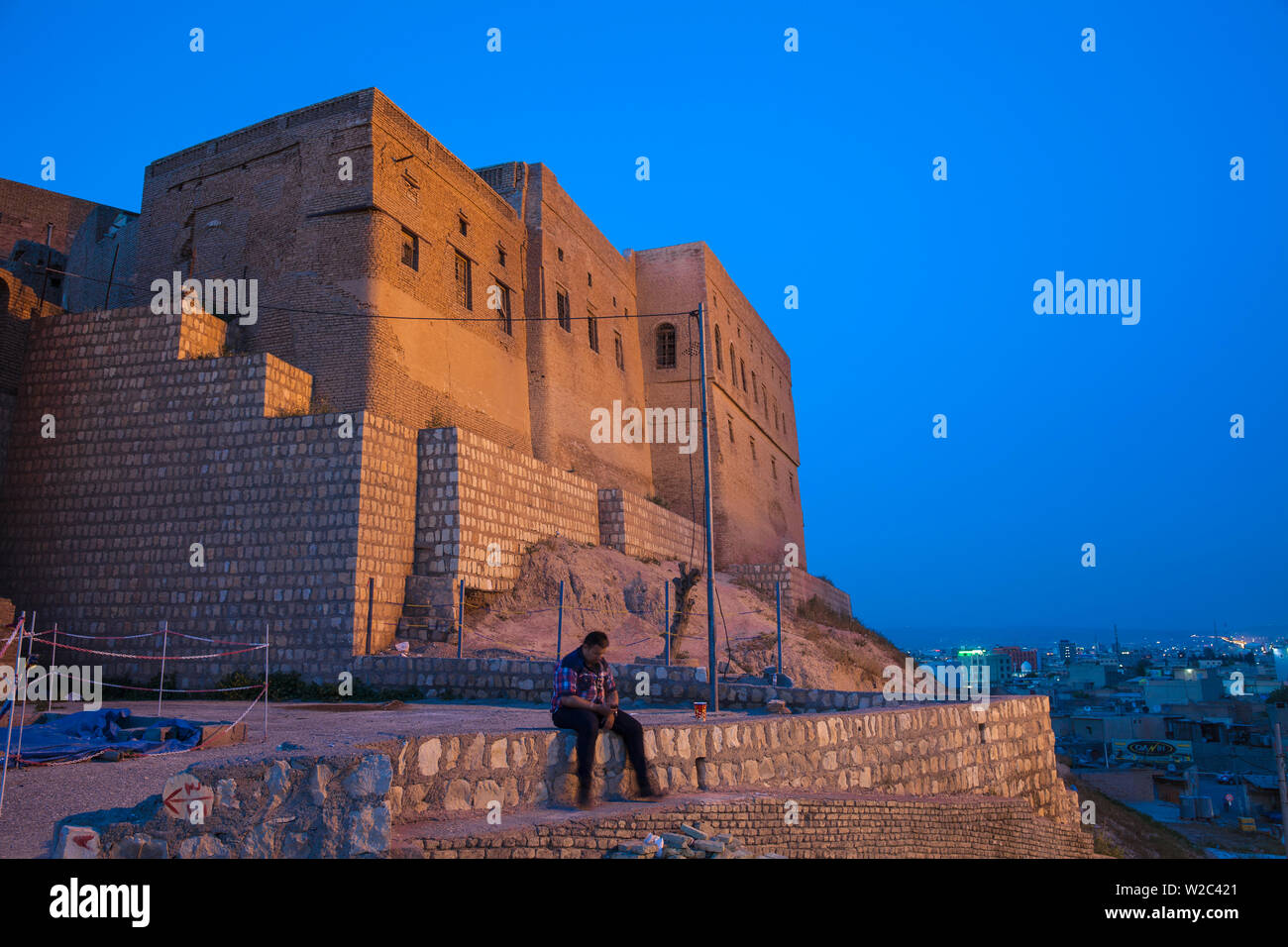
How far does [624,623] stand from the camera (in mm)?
18219

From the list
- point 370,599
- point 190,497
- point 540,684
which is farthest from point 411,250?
point 540,684

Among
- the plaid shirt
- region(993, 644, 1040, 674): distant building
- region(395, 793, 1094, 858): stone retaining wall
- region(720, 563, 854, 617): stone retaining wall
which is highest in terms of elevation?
region(720, 563, 854, 617): stone retaining wall

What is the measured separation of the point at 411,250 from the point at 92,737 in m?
13.4

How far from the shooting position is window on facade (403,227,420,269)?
62.3 feet

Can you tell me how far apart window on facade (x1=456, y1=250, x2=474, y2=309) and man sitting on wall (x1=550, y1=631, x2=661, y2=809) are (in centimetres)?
1599

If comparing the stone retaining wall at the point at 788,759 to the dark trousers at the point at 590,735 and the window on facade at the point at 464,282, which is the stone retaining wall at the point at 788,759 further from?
the window on facade at the point at 464,282

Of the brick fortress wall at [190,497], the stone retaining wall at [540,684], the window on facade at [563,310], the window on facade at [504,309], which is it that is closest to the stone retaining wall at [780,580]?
the window on facade at [563,310]

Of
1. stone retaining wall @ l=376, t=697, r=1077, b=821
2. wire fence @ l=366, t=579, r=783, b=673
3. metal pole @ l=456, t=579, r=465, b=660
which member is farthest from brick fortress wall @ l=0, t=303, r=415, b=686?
stone retaining wall @ l=376, t=697, r=1077, b=821

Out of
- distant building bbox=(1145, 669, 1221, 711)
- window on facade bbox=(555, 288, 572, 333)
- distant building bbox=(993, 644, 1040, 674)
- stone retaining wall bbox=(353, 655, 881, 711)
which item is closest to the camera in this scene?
stone retaining wall bbox=(353, 655, 881, 711)

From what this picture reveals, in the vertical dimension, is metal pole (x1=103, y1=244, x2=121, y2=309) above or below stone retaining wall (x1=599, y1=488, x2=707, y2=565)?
above

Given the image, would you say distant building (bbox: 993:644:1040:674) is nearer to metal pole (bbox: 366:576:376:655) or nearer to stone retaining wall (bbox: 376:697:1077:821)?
stone retaining wall (bbox: 376:697:1077:821)

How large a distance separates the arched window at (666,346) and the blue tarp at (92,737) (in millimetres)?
23098
